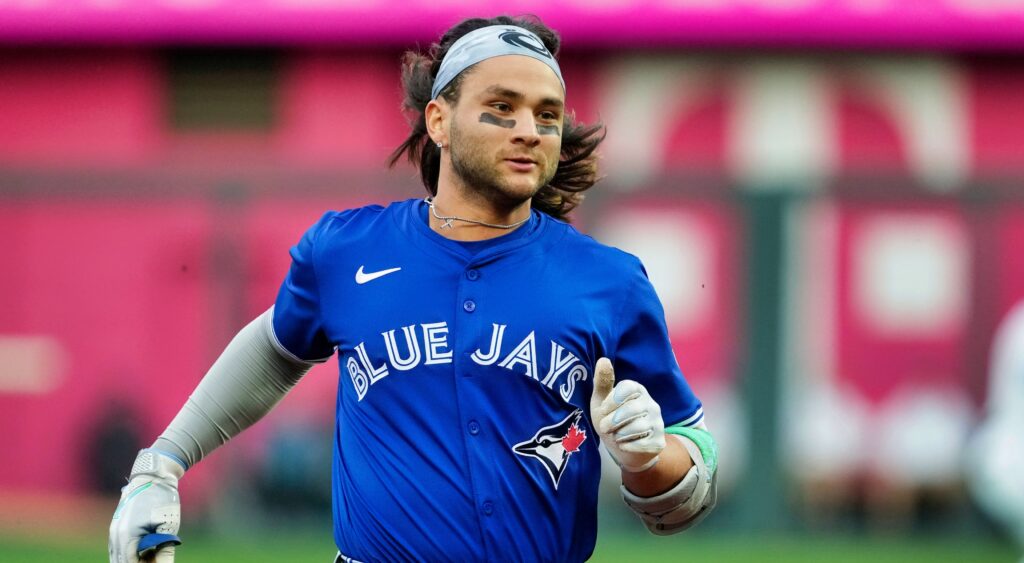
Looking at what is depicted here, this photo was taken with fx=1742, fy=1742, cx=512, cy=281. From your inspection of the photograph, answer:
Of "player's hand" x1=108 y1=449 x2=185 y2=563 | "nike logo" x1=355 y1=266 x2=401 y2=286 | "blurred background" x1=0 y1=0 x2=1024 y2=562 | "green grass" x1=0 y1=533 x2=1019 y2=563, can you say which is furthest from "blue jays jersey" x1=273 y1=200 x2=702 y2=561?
"blurred background" x1=0 y1=0 x2=1024 y2=562

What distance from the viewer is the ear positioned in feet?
14.3

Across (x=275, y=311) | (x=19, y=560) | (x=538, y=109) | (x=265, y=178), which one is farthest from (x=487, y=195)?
(x=265, y=178)

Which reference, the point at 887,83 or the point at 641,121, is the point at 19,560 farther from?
the point at 887,83

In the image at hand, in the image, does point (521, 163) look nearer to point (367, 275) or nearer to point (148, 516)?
point (367, 275)

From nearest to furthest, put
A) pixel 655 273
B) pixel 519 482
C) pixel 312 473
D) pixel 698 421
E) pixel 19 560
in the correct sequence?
pixel 519 482
pixel 698 421
pixel 19 560
pixel 312 473
pixel 655 273

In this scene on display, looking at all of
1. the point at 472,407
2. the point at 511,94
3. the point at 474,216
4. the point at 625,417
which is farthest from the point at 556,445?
the point at 511,94

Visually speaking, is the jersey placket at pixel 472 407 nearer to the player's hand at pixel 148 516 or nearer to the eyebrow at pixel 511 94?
the eyebrow at pixel 511 94

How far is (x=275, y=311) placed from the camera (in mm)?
4414

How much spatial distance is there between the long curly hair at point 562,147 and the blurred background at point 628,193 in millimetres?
9604

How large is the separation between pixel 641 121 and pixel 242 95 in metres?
3.46

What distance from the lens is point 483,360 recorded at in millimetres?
4023

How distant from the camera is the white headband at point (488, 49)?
168 inches

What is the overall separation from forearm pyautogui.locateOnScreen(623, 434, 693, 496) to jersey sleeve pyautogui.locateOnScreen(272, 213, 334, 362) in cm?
87

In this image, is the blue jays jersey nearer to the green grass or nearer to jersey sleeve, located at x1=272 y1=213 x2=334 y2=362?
jersey sleeve, located at x1=272 y1=213 x2=334 y2=362
